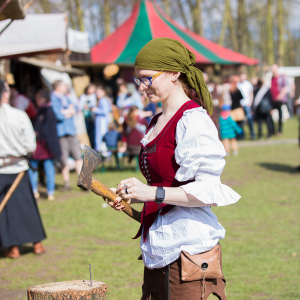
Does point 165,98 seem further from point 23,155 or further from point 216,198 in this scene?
point 23,155

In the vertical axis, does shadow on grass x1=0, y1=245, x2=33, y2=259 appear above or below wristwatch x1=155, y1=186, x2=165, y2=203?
below

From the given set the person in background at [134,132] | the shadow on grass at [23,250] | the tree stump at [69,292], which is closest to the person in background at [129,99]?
the person in background at [134,132]

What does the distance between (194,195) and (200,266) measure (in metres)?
0.33

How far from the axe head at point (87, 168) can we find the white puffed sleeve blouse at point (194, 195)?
0.36m

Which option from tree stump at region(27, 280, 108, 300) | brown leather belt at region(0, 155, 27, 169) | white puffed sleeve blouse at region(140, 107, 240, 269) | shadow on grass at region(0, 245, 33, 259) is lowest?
shadow on grass at region(0, 245, 33, 259)

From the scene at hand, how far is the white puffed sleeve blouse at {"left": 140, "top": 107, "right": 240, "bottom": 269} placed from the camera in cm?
182

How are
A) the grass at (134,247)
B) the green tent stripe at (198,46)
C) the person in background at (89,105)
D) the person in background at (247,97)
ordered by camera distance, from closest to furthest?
the grass at (134,247) < the person in background at (89,105) < the person in background at (247,97) < the green tent stripe at (198,46)

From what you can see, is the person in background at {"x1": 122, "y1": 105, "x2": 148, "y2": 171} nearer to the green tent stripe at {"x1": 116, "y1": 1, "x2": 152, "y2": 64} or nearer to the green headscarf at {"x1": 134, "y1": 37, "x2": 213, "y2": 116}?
the green tent stripe at {"x1": 116, "y1": 1, "x2": 152, "y2": 64}

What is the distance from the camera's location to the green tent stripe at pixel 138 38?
16.5 metres

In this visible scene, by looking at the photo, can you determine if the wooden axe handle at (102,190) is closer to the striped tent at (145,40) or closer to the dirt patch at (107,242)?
the dirt patch at (107,242)

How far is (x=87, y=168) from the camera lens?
1938 millimetres

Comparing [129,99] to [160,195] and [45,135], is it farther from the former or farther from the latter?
[160,195]

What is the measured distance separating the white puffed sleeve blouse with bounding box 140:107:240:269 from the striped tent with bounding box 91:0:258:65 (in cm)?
1472

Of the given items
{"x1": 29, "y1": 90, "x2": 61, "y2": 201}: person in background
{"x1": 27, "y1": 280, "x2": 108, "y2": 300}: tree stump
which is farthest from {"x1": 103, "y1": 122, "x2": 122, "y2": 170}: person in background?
{"x1": 27, "y1": 280, "x2": 108, "y2": 300}: tree stump
